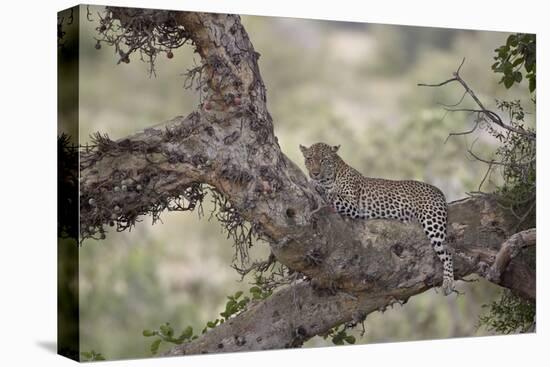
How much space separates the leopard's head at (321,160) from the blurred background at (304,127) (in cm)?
8

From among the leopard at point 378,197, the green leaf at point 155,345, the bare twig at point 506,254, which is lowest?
the green leaf at point 155,345

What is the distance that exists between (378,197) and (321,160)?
1.73 ft

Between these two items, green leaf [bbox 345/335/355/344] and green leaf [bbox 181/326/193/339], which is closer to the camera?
green leaf [bbox 181/326/193/339]

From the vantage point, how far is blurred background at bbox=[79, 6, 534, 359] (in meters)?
6.50

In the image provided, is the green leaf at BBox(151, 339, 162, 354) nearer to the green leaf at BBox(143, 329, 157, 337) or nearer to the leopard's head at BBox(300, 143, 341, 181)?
the green leaf at BBox(143, 329, 157, 337)

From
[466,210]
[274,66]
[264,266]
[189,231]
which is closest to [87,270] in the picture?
[189,231]

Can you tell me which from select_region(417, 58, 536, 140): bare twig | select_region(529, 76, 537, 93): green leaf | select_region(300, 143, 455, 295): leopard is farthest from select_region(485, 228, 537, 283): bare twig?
select_region(529, 76, 537, 93): green leaf

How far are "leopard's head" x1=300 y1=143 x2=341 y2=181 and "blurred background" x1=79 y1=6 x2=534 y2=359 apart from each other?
77 millimetres

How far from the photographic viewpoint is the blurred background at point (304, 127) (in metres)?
6.50

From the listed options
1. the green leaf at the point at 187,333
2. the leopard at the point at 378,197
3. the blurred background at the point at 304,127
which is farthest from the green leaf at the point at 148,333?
the leopard at the point at 378,197

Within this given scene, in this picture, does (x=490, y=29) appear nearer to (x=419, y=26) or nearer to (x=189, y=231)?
(x=419, y=26)

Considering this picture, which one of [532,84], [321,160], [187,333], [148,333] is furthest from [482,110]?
[148,333]

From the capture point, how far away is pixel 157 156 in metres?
6.54

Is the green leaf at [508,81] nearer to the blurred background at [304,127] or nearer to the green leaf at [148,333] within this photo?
the blurred background at [304,127]
